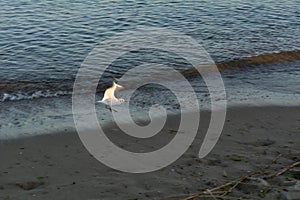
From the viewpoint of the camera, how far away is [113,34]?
34.9 ft

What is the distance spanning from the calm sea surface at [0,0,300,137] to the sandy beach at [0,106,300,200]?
0.72 metres

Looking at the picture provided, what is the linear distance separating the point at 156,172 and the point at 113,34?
21.1ft

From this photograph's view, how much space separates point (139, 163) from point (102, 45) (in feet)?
18.0

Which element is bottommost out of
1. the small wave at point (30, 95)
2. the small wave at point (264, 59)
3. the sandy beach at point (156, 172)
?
the small wave at point (264, 59)

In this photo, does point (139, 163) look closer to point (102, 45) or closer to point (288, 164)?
point (288, 164)

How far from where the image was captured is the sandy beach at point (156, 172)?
4199 mm

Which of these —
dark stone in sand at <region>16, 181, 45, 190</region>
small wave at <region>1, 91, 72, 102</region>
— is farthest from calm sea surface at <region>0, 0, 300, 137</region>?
dark stone in sand at <region>16, 181, 45, 190</region>

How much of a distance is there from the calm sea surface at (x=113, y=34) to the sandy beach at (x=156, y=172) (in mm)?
722

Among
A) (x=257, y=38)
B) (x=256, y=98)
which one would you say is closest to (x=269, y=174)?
(x=256, y=98)

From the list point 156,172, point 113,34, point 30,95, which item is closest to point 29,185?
point 156,172

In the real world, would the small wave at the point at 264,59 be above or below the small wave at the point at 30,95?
below

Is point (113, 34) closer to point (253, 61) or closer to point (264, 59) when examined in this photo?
point (253, 61)

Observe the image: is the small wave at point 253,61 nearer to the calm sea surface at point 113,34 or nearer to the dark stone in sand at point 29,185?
the calm sea surface at point 113,34

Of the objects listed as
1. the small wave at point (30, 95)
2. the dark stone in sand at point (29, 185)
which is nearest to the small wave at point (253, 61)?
the small wave at point (30, 95)
